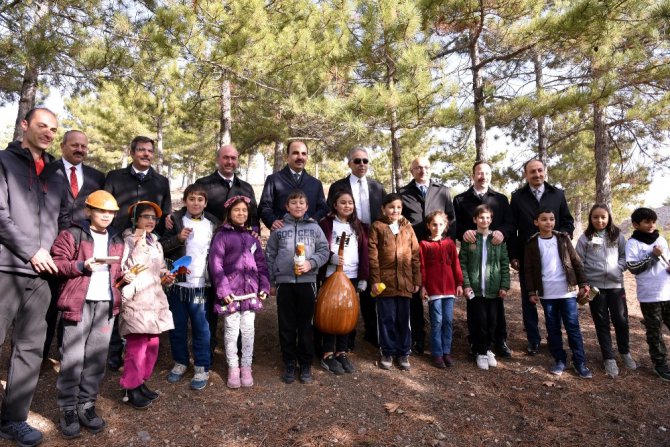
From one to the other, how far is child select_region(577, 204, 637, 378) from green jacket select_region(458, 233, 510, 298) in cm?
105

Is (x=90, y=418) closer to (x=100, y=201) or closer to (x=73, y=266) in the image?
(x=73, y=266)

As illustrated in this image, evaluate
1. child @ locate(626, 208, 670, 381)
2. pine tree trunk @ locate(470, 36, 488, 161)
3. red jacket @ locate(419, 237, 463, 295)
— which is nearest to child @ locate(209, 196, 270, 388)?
red jacket @ locate(419, 237, 463, 295)

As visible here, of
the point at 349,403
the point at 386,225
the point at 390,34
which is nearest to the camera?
the point at 349,403

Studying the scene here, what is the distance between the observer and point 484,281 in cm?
445

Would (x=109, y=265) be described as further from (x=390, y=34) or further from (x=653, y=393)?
(x=390, y=34)

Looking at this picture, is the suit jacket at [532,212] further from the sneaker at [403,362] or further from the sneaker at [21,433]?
the sneaker at [21,433]

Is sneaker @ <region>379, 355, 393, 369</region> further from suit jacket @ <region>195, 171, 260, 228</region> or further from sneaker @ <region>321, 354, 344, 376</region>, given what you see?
suit jacket @ <region>195, 171, 260, 228</region>

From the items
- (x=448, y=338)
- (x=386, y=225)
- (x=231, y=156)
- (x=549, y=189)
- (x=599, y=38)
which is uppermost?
(x=599, y=38)

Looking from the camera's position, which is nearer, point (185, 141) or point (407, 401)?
point (407, 401)

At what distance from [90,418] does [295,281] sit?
2.05 meters

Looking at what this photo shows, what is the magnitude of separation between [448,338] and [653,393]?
2035mm

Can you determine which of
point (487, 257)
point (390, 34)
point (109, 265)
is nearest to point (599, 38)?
point (390, 34)

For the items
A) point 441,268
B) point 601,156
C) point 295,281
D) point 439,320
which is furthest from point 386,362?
point 601,156

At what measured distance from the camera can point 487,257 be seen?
4.50m
